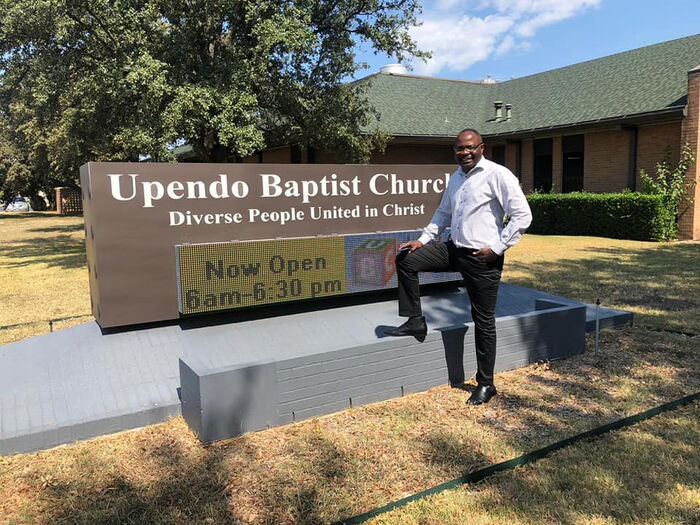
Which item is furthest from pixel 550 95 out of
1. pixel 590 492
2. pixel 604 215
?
pixel 590 492

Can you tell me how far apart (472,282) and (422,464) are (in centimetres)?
139

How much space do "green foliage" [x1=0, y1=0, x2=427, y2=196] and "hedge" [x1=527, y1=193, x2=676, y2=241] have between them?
7600 mm

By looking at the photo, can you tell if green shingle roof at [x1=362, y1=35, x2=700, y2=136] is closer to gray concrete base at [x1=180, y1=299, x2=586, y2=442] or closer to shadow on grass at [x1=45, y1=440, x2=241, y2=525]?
gray concrete base at [x1=180, y1=299, x2=586, y2=442]

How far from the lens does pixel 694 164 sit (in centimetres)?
1623

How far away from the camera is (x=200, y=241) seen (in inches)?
233

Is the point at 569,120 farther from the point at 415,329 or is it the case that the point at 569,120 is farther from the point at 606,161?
the point at 415,329

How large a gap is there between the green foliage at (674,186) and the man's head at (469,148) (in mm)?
14233

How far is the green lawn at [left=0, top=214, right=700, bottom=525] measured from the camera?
3064 mm

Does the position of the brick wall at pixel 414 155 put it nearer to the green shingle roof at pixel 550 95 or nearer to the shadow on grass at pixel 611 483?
the green shingle roof at pixel 550 95

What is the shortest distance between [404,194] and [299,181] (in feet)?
4.79

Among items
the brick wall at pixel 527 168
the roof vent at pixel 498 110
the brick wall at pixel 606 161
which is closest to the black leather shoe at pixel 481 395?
the brick wall at pixel 606 161

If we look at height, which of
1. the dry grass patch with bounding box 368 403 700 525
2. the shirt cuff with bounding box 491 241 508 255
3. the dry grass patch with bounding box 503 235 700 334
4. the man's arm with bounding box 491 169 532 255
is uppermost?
the man's arm with bounding box 491 169 532 255

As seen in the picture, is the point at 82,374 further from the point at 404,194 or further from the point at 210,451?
the point at 404,194

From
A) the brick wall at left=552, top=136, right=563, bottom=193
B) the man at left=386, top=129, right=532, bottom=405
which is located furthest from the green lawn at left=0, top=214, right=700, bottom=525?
the brick wall at left=552, top=136, right=563, bottom=193
